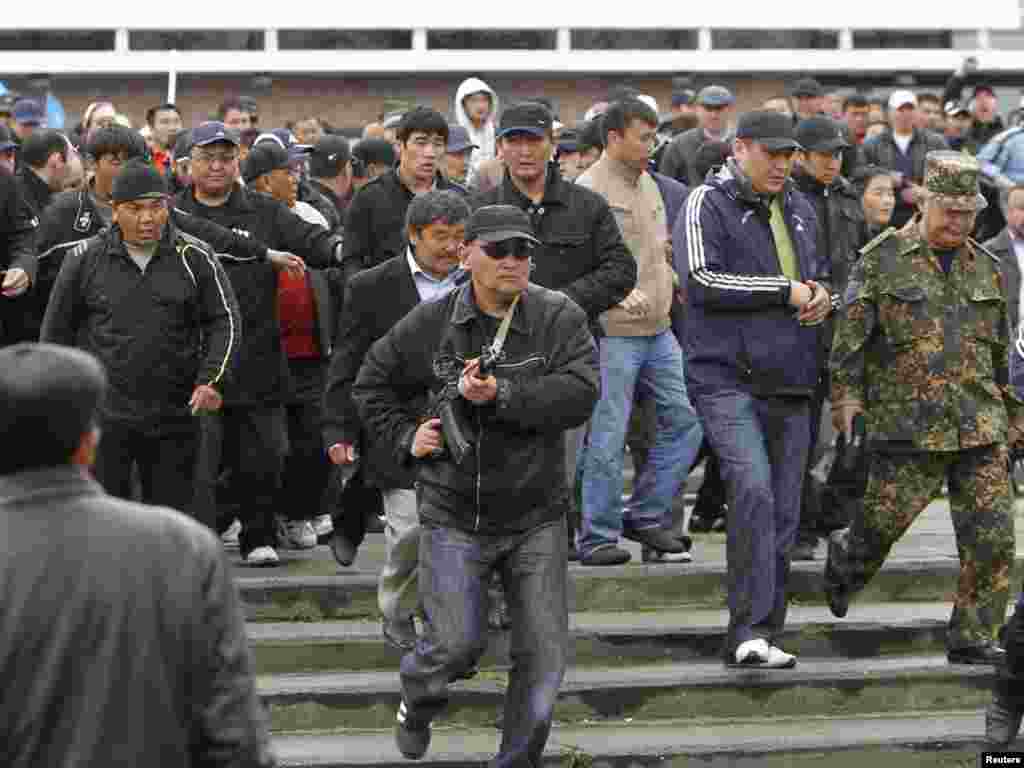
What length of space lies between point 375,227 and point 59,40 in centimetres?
1949

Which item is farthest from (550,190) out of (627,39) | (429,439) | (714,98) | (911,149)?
(627,39)

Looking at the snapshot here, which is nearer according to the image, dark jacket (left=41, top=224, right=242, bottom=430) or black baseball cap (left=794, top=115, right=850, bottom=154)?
dark jacket (left=41, top=224, right=242, bottom=430)

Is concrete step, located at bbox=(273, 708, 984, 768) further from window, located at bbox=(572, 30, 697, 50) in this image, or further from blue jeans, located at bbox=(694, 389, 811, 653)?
window, located at bbox=(572, 30, 697, 50)

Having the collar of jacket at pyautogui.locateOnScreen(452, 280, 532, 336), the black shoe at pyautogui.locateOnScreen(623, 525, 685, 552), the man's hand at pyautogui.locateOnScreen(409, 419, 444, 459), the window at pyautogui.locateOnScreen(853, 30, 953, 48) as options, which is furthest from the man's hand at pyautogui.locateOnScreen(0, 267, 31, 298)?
the window at pyautogui.locateOnScreen(853, 30, 953, 48)

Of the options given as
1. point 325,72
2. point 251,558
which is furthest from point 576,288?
point 325,72

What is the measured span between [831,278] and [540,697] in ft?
10.9

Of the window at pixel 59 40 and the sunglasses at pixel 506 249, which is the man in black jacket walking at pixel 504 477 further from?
the window at pixel 59 40

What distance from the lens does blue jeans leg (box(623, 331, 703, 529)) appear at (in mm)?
10758

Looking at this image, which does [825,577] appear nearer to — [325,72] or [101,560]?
[101,560]

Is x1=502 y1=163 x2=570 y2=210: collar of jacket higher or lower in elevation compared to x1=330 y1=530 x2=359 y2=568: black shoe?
higher

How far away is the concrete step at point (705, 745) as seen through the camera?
8.77 m

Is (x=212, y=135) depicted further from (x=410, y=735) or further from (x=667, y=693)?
(x=410, y=735)

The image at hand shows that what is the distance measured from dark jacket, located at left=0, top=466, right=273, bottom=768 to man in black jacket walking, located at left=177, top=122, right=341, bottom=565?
231 inches

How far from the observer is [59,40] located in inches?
1136
